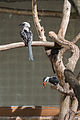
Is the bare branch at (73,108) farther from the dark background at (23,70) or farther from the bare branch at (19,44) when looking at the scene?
the dark background at (23,70)

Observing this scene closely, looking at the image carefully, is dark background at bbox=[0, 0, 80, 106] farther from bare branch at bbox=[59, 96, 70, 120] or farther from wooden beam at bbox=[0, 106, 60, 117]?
bare branch at bbox=[59, 96, 70, 120]

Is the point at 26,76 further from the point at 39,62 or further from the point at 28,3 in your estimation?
the point at 28,3

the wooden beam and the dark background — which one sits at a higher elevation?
the dark background

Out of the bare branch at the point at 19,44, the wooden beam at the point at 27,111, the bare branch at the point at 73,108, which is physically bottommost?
the wooden beam at the point at 27,111

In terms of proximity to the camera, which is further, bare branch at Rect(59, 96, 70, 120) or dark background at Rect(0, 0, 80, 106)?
dark background at Rect(0, 0, 80, 106)

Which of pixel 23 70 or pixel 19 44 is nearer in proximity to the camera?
pixel 19 44

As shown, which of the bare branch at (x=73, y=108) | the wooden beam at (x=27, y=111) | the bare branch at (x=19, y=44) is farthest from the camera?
the wooden beam at (x=27, y=111)

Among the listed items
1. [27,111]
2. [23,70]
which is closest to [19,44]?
[27,111]

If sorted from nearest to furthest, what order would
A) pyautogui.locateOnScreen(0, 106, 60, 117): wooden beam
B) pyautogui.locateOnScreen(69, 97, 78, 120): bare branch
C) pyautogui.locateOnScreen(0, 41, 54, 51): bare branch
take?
pyautogui.locateOnScreen(0, 41, 54, 51): bare branch < pyautogui.locateOnScreen(69, 97, 78, 120): bare branch < pyautogui.locateOnScreen(0, 106, 60, 117): wooden beam

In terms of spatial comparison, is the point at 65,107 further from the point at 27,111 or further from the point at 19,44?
the point at 27,111

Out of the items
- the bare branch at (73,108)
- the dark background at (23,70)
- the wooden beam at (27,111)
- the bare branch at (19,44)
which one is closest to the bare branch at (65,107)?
the bare branch at (73,108)

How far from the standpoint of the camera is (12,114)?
312cm

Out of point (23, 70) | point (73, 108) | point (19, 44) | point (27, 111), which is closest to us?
point (19, 44)

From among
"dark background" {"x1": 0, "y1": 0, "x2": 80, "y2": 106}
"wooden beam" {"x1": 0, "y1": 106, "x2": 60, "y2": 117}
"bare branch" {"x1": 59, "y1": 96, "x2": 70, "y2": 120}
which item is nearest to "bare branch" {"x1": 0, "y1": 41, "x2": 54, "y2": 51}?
"bare branch" {"x1": 59, "y1": 96, "x2": 70, "y2": 120}
